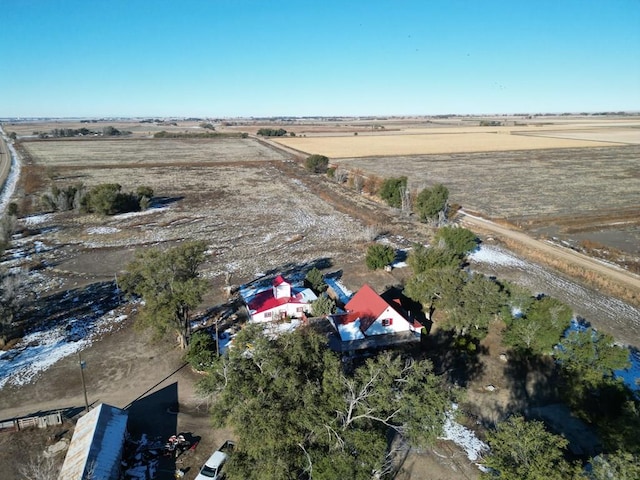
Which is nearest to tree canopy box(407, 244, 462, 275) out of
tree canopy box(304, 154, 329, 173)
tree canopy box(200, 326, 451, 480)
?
tree canopy box(200, 326, 451, 480)

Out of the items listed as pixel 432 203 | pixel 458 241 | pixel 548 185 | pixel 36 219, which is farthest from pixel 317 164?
pixel 458 241

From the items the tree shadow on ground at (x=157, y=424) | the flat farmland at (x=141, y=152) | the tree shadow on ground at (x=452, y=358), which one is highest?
the flat farmland at (x=141, y=152)

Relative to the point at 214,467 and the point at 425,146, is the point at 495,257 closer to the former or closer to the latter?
the point at 214,467

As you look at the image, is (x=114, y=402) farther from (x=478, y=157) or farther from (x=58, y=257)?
(x=478, y=157)

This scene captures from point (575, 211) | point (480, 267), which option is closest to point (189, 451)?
point (480, 267)

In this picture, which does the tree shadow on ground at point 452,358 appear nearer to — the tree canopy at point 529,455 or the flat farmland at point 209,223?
the tree canopy at point 529,455

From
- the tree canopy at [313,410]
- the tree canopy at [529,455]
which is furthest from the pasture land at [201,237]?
the tree canopy at [529,455]
